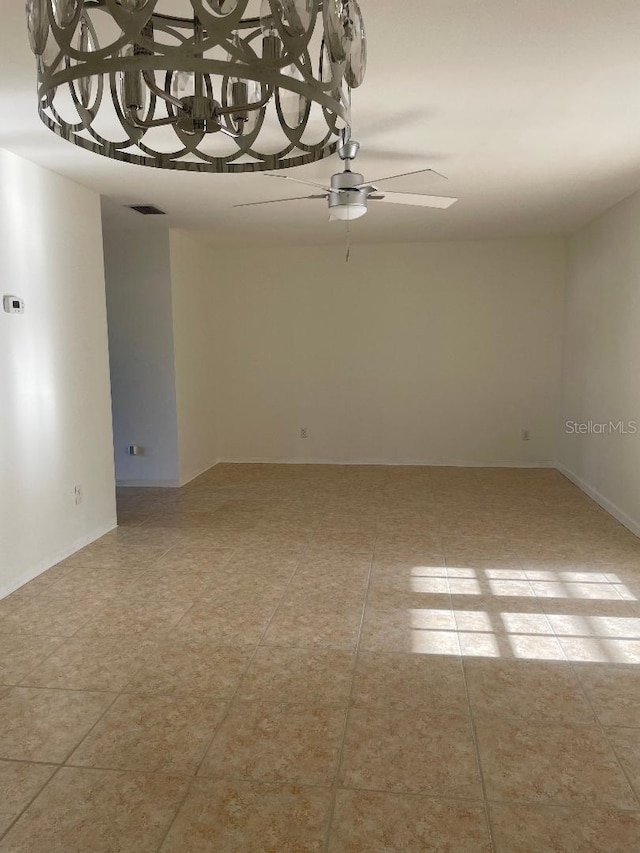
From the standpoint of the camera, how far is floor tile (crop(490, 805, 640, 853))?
6.45ft

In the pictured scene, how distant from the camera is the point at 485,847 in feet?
6.45

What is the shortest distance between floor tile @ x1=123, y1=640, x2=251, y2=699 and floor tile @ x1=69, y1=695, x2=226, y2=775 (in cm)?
7

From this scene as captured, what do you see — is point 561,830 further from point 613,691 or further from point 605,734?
point 613,691

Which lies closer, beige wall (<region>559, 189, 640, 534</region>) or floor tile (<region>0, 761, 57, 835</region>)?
floor tile (<region>0, 761, 57, 835</region>)

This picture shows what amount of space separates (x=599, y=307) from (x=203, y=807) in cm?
537

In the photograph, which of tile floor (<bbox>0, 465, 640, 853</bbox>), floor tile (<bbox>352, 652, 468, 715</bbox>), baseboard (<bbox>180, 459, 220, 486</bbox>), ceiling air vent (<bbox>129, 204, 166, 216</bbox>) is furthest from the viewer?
baseboard (<bbox>180, 459, 220, 486</bbox>)

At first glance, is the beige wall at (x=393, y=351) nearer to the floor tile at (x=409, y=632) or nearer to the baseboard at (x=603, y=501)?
the baseboard at (x=603, y=501)

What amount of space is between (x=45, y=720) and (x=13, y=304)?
7.95ft

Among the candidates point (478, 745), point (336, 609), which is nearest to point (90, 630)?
point (336, 609)

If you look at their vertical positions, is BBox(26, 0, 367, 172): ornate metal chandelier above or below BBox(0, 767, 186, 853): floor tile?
above

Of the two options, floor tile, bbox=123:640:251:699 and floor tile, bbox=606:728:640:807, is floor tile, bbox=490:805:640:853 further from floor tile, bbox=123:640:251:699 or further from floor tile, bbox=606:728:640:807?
floor tile, bbox=123:640:251:699

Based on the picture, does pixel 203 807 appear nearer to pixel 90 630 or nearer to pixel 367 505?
pixel 90 630

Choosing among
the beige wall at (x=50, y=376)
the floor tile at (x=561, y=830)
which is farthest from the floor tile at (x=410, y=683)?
the beige wall at (x=50, y=376)

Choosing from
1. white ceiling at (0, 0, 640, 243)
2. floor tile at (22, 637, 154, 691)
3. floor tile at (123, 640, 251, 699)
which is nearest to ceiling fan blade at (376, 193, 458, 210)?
white ceiling at (0, 0, 640, 243)
